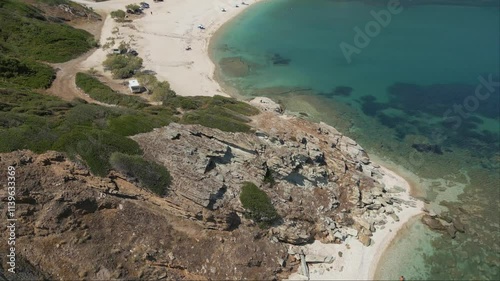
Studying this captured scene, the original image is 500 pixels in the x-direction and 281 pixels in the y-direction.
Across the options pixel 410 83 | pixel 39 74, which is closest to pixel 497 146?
pixel 410 83

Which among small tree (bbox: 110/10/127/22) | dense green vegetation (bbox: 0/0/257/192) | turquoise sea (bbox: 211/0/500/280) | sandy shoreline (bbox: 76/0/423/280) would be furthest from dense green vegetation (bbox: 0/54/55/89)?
small tree (bbox: 110/10/127/22)

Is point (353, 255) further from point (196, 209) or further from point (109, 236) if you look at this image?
point (109, 236)

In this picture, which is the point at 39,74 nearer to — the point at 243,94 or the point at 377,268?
the point at 243,94

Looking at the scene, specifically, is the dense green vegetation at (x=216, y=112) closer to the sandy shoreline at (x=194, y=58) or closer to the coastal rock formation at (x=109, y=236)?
the sandy shoreline at (x=194, y=58)

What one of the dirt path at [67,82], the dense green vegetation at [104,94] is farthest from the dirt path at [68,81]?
the dense green vegetation at [104,94]

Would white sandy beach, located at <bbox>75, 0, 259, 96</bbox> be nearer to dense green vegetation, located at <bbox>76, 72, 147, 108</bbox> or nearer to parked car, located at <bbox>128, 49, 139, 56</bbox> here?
parked car, located at <bbox>128, 49, 139, 56</bbox>

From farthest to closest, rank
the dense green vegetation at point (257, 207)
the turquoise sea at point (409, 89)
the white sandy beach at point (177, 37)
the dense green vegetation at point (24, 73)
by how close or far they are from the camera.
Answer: the white sandy beach at point (177, 37)
the dense green vegetation at point (24, 73)
the turquoise sea at point (409, 89)
the dense green vegetation at point (257, 207)
